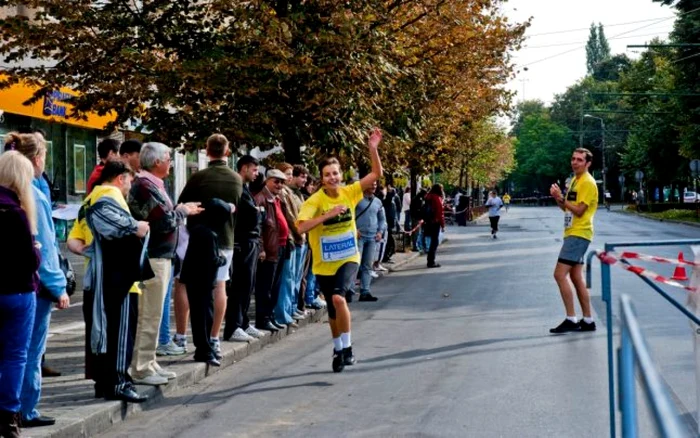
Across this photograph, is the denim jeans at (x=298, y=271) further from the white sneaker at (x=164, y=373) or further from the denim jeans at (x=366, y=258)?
the white sneaker at (x=164, y=373)

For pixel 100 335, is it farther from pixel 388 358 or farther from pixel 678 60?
pixel 678 60

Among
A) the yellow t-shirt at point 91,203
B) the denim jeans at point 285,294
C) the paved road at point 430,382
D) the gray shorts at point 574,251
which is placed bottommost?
the paved road at point 430,382

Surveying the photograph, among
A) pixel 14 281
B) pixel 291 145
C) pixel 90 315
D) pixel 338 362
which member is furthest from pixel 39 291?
pixel 291 145

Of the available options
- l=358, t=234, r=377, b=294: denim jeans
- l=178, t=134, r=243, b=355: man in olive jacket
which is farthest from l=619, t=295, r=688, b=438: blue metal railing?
l=358, t=234, r=377, b=294: denim jeans

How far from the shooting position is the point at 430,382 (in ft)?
27.0

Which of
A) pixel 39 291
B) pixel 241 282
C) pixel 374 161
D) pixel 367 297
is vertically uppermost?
pixel 374 161

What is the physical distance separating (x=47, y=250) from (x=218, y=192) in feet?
9.76

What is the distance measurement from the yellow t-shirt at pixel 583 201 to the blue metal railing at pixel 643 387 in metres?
7.86

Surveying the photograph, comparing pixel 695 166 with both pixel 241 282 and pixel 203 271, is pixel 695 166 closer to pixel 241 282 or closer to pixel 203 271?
pixel 241 282

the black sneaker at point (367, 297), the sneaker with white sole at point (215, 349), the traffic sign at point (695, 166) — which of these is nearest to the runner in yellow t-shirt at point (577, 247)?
the sneaker with white sole at point (215, 349)

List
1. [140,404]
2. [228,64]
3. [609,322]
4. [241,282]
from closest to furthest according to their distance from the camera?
1. [609,322]
2. [140,404]
3. [241,282]
4. [228,64]

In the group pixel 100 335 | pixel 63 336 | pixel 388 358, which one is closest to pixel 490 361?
pixel 388 358

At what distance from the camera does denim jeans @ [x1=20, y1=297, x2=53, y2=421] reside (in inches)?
250

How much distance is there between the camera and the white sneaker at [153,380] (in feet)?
25.5
